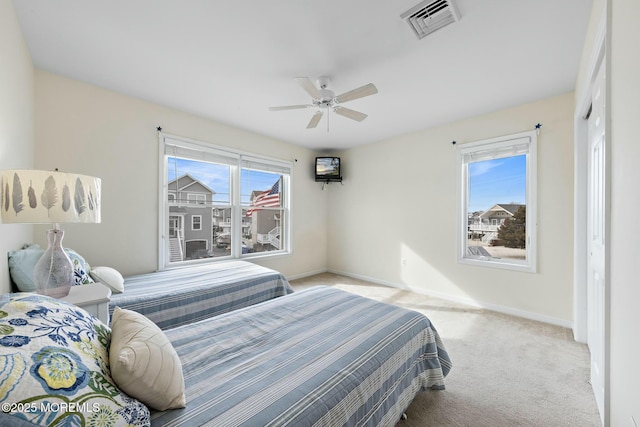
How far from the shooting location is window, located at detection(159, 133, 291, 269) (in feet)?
11.3

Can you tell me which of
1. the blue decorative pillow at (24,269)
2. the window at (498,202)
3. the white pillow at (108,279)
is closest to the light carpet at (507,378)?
the window at (498,202)

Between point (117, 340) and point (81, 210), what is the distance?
89 centimetres

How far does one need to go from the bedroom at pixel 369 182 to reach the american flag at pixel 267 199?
35 centimetres

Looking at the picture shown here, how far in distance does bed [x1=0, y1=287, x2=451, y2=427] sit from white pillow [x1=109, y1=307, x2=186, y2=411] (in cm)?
2

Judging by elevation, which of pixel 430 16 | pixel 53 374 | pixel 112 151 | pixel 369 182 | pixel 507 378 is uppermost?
pixel 430 16

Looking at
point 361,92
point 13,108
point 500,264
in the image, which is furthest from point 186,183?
point 500,264

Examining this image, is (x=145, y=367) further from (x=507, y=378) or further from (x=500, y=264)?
(x=500, y=264)

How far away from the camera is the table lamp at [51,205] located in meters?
1.27

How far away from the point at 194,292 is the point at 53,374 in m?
1.86

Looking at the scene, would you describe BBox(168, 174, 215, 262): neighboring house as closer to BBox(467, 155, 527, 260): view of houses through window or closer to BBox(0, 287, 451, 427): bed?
BBox(0, 287, 451, 427): bed

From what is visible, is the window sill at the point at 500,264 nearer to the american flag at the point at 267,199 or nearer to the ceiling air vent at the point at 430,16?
the ceiling air vent at the point at 430,16

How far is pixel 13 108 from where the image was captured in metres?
1.82

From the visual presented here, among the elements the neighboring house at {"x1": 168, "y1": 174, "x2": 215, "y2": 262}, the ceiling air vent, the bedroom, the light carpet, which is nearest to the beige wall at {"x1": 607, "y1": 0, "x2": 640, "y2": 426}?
the bedroom

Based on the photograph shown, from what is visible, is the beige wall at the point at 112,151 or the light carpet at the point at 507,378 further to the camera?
the beige wall at the point at 112,151
